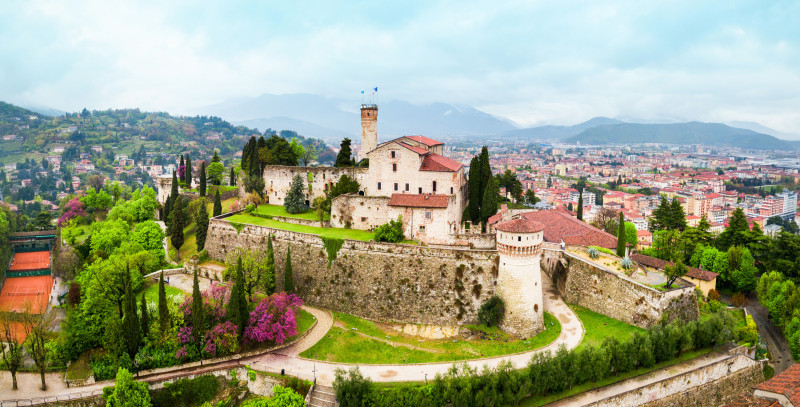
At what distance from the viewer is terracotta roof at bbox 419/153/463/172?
4450cm

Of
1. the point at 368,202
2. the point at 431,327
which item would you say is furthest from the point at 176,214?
the point at 431,327

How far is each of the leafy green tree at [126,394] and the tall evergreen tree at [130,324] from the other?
92.2 inches

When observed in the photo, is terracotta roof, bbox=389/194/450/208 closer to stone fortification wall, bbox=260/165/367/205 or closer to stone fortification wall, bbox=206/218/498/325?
stone fortification wall, bbox=206/218/498/325

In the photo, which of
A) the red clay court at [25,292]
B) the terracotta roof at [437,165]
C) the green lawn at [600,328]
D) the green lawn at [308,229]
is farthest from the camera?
the red clay court at [25,292]

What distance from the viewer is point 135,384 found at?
27.8 meters

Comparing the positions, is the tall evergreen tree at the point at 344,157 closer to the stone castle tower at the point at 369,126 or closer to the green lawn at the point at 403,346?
the stone castle tower at the point at 369,126

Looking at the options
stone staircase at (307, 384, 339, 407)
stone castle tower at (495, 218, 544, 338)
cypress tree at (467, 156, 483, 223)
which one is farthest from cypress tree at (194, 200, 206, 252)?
stone castle tower at (495, 218, 544, 338)

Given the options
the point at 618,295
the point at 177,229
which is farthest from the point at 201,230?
the point at 618,295

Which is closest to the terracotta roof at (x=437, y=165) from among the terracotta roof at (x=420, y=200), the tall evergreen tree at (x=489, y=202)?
the tall evergreen tree at (x=489, y=202)

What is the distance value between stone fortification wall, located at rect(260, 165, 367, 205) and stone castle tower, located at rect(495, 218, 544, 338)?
58.6ft

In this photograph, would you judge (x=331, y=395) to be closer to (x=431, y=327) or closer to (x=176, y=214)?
(x=431, y=327)

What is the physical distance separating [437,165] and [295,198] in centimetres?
1494

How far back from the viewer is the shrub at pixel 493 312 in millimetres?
35438

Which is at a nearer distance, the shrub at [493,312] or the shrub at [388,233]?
the shrub at [493,312]
